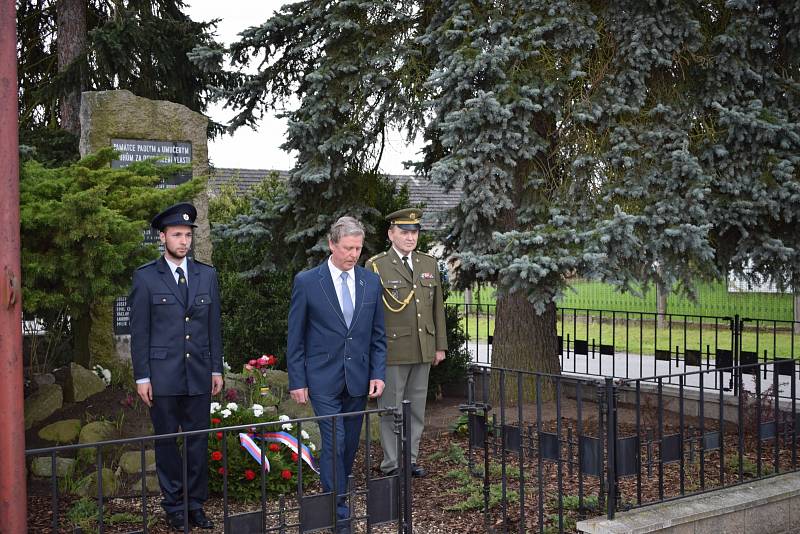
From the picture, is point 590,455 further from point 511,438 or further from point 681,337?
point 681,337

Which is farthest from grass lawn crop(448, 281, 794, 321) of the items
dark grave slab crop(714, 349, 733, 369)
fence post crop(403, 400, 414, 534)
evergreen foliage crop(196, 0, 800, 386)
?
fence post crop(403, 400, 414, 534)

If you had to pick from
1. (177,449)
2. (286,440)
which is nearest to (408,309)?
(286,440)

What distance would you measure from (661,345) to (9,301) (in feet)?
60.8

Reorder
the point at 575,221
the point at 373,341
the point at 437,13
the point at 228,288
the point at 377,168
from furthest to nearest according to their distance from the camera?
1. the point at 228,288
2. the point at 377,168
3. the point at 437,13
4. the point at 575,221
5. the point at 373,341

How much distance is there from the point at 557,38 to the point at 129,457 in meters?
4.89

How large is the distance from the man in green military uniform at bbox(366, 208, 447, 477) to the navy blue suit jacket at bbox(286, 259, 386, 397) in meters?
0.95

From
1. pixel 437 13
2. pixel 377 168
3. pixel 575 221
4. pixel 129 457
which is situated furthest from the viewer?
pixel 377 168

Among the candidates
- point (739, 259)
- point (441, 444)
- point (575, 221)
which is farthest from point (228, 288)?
point (739, 259)

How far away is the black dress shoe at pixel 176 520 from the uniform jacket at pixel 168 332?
725 mm

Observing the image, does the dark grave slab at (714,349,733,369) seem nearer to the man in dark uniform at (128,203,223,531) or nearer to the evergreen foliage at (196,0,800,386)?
the evergreen foliage at (196,0,800,386)

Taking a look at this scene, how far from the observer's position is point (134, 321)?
497 cm

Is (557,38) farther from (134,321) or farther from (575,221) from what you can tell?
(134,321)

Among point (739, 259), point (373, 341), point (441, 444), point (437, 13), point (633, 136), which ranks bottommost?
point (441, 444)

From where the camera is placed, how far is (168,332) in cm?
501
